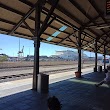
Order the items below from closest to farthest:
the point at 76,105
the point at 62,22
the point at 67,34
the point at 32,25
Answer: the point at 76,105 < the point at 32,25 < the point at 62,22 < the point at 67,34

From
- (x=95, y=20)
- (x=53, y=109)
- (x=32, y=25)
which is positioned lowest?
(x=53, y=109)

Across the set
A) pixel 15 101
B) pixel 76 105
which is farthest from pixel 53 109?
pixel 15 101

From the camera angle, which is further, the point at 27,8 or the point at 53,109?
the point at 27,8

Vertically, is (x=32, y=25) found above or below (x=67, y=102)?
above

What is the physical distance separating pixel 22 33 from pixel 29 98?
664cm

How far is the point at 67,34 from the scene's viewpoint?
63.0 ft

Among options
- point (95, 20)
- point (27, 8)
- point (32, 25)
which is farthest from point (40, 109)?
point (95, 20)

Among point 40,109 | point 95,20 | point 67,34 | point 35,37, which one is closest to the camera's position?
point 40,109

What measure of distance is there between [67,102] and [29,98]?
1.79 meters

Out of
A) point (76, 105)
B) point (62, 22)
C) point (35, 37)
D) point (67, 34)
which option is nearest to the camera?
point (76, 105)

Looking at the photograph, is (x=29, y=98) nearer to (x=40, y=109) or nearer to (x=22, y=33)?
(x=40, y=109)

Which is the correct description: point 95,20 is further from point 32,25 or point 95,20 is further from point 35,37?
point 35,37

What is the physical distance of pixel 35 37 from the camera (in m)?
11.3

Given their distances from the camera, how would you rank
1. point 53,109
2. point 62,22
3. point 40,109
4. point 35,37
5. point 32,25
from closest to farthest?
point 53,109
point 40,109
point 35,37
point 32,25
point 62,22
